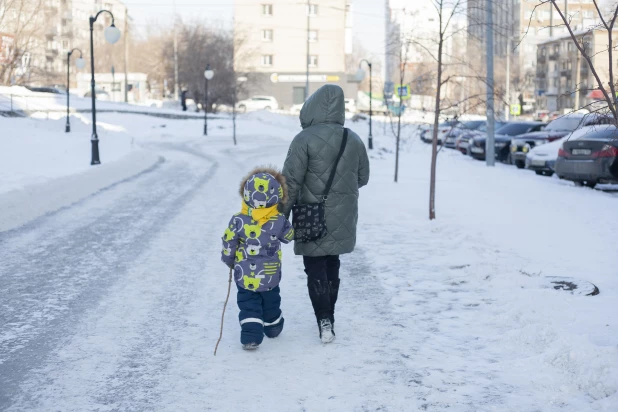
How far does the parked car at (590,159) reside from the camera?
16297 mm

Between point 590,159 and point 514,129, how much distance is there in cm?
1265

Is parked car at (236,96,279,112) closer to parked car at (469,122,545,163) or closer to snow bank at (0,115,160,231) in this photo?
snow bank at (0,115,160,231)

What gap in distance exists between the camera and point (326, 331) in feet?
17.3

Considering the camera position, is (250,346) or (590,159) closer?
(250,346)

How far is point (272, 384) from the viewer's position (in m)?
4.45

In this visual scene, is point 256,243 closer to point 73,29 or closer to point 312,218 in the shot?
point 312,218

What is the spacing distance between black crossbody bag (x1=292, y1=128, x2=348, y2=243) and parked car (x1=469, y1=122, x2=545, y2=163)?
22.8 meters

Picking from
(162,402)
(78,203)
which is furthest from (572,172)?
(162,402)

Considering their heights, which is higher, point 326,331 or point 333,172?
point 333,172

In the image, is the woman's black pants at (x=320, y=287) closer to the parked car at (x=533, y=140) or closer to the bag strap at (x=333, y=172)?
the bag strap at (x=333, y=172)

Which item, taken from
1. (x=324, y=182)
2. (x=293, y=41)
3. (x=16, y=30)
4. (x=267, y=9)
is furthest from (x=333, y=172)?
(x=267, y=9)

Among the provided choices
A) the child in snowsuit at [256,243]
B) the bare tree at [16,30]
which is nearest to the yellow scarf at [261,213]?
the child in snowsuit at [256,243]

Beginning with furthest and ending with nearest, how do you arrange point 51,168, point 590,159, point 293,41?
1. point 293,41
2. point 590,159
3. point 51,168

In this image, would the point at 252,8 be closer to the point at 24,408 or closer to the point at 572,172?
the point at 572,172
